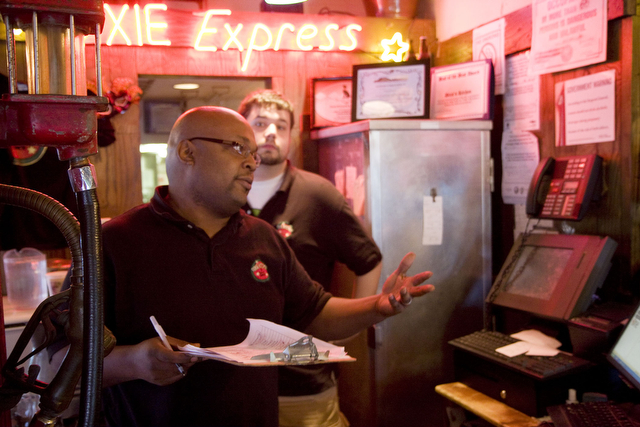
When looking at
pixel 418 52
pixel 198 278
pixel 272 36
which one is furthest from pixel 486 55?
pixel 198 278

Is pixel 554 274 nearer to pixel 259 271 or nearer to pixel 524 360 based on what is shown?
pixel 524 360

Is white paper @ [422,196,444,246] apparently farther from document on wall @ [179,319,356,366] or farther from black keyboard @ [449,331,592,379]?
document on wall @ [179,319,356,366]

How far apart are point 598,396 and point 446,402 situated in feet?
2.05

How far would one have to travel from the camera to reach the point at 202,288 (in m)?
1.50

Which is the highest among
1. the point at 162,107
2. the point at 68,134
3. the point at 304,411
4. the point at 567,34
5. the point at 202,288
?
the point at 162,107

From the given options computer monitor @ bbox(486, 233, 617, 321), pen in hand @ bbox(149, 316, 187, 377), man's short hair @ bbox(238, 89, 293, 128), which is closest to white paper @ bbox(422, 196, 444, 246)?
computer monitor @ bbox(486, 233, 617, 321)

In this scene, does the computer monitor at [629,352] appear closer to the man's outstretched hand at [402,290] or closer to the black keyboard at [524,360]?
the black keyboard at [524,360]

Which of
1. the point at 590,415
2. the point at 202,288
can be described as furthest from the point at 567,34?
the point at 202,288

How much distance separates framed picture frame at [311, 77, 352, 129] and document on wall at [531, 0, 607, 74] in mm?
1138

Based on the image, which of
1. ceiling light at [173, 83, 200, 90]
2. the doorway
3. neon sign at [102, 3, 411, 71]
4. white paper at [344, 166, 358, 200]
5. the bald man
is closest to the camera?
the bald man

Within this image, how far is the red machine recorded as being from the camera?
2.03ft

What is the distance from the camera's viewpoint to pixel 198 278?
1.50 m

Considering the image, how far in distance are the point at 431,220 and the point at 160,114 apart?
4364mm

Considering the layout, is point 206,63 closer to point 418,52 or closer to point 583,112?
point 418,52
